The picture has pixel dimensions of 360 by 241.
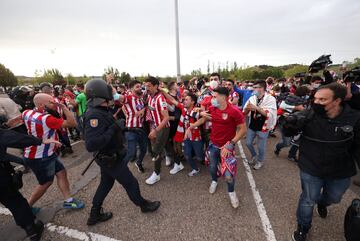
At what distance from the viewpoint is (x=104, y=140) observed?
85.7 inches

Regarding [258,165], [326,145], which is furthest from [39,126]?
[258,165]

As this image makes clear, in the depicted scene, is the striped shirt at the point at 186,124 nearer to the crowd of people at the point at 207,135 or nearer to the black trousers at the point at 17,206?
the crowd of people at the point at 207,135

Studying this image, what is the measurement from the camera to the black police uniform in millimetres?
2100

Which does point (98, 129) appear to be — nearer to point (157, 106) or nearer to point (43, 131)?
point (43, 131)

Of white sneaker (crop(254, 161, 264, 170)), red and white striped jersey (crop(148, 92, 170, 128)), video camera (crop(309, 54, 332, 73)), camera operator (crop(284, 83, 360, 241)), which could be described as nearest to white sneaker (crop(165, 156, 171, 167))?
red and white striped jersey (crop(148, 92, 170, 128))

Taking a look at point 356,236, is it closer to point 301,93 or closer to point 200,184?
point 200,184

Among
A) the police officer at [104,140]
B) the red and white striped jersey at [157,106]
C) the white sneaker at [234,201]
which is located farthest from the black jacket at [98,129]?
the white sneaker at [234,201]

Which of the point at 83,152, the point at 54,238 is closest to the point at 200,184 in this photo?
the point at 54,238

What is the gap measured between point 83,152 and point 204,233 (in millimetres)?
4862

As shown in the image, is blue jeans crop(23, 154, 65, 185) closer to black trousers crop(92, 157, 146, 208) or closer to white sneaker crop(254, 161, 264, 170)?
black trousers crop(92, 157, 146, 208)

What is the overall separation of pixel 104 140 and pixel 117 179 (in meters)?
0.70

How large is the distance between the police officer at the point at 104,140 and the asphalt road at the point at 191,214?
374 mm

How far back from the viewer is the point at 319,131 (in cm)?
207

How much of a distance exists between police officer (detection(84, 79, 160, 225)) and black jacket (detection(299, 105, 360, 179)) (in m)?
2.37
